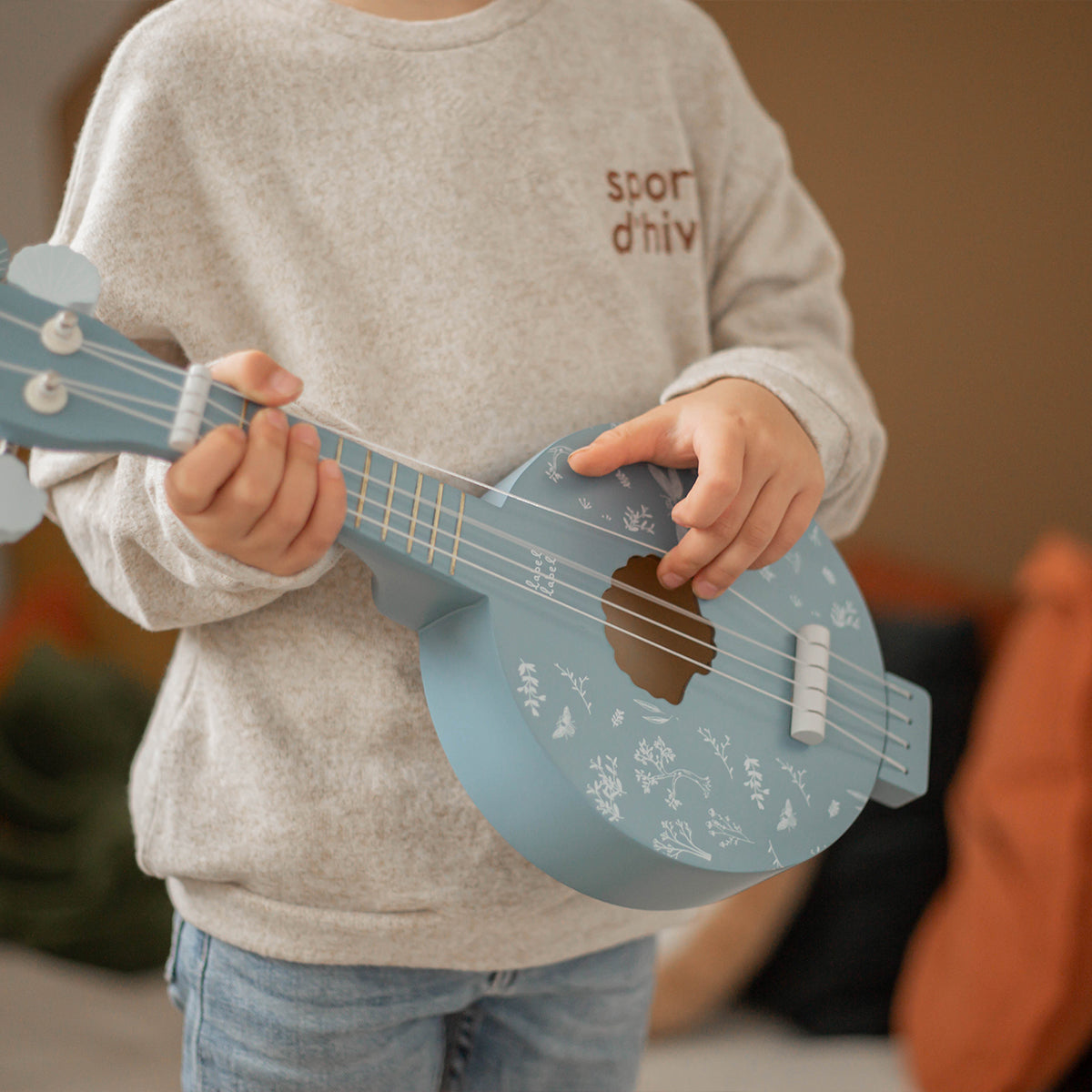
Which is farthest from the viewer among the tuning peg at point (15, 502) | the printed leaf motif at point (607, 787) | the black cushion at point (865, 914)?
the black cushion at point (865, 914)

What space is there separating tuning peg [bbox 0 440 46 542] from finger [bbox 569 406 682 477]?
26cm

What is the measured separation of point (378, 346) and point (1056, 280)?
139 cm

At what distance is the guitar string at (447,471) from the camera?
1.35 feet

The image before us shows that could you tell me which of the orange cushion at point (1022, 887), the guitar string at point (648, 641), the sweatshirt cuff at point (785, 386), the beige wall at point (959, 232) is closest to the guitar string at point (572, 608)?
the guitar string at point (648, 641)

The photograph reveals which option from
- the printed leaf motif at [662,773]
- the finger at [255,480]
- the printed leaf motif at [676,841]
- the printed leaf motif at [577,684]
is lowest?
the printed leaf motif at [676,841]

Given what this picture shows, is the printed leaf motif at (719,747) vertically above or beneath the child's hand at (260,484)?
beneath

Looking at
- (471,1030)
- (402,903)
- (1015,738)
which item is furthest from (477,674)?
(1015,738)

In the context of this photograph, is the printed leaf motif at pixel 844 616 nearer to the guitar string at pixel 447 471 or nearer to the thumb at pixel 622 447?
the guitar string at pixel 447 471

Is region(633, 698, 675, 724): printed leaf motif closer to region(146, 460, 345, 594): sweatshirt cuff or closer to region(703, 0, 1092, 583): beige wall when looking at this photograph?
region(146, 460, 345, 594): sweatshirt cuff

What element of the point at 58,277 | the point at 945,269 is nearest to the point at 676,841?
the point at 58,277

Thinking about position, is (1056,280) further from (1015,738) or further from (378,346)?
(378,346)

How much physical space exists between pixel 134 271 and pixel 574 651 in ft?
0.96

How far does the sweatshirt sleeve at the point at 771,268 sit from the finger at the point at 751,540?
0.09 metres

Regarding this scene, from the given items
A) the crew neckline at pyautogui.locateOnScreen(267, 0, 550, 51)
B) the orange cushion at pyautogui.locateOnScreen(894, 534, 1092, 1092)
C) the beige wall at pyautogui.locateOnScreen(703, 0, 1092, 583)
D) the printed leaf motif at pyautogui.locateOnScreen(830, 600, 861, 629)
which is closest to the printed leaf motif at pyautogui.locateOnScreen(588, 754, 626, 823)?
the printed leaf motif at pyautogui.locateOnScreen(830, 600, 861, 629)
